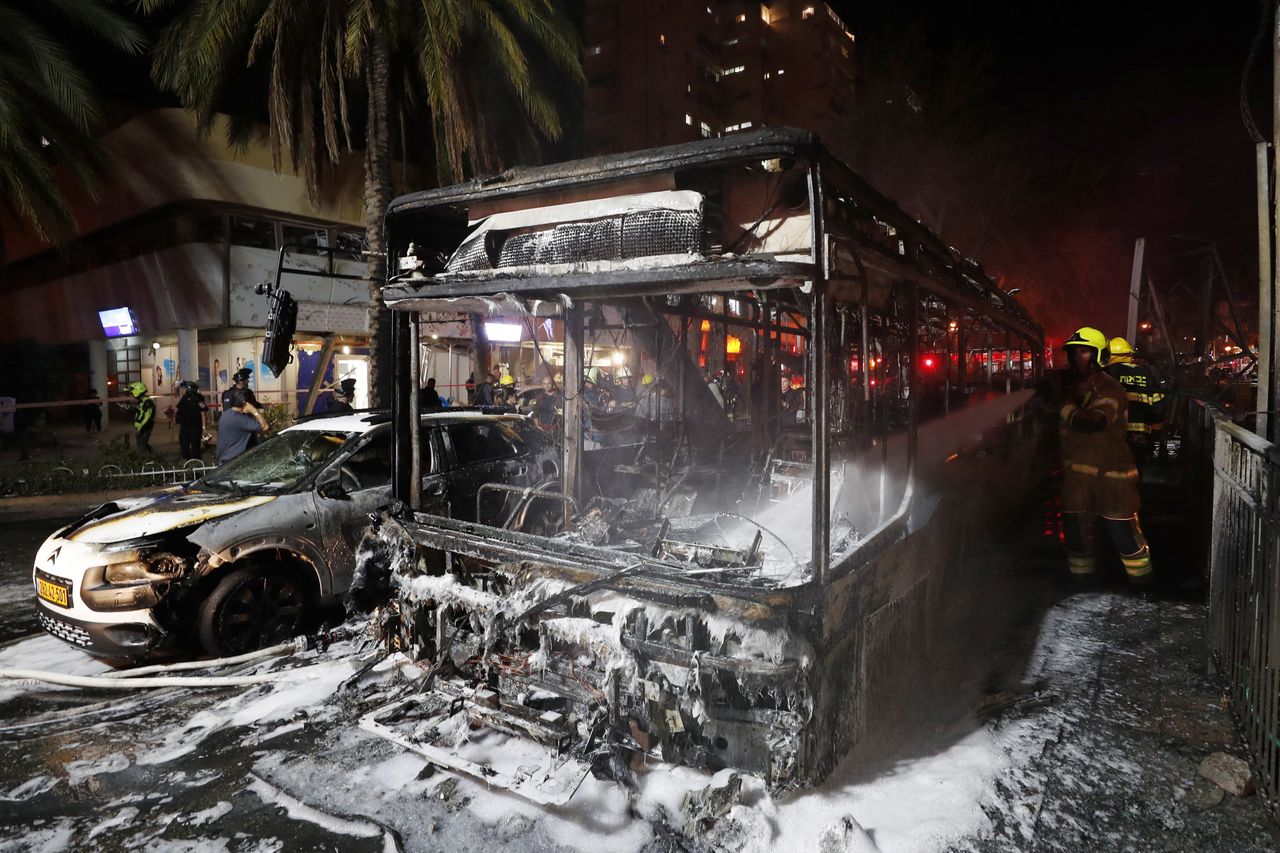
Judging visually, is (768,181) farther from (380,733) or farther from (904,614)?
(380,733)

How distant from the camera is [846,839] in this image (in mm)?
2748

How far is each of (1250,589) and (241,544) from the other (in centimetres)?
631

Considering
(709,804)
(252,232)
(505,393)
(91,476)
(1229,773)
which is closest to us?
(709,804)

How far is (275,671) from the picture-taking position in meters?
4.63

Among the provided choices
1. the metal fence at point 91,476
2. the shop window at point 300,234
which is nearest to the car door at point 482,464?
the metal fence at point 91,476

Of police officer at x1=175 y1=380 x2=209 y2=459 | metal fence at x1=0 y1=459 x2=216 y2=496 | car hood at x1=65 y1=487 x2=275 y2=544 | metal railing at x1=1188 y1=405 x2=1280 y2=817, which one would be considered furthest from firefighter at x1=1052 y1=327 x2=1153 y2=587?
police officer at x1=175 y1=380 x2=209 y2=459

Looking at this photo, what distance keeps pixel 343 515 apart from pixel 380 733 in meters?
2.39

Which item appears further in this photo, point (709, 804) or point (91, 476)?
point (91, 476)

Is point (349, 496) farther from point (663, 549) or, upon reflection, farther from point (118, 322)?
point (118, 322)

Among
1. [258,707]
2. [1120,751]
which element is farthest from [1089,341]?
[258,707]

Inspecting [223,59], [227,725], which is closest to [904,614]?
[227,725]

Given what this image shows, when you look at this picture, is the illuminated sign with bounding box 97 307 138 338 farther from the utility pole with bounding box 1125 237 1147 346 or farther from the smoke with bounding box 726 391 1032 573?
the utility pole with bounding box 1125 237 1147 346

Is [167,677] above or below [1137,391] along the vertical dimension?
below

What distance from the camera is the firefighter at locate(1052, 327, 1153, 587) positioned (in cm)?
586
